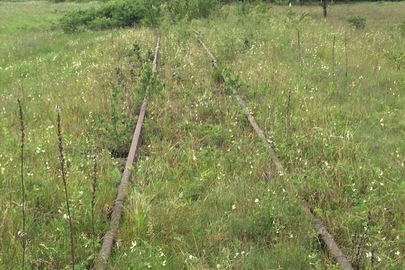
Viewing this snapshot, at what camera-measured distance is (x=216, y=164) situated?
16.2ft

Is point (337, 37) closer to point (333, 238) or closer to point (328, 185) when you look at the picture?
point (328, 185)

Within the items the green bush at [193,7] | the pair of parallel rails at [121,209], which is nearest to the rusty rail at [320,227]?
the pair of parallel rails at [121,209]

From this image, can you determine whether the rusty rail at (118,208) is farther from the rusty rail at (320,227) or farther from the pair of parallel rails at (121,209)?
the rusty rail at (320,227)

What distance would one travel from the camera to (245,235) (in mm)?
3680

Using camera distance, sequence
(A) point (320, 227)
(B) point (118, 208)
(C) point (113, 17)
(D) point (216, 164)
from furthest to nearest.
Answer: (C) point (113, 17) → (D) point (216, 164) → (B) point (118, 208) → (A) point (320, 227)

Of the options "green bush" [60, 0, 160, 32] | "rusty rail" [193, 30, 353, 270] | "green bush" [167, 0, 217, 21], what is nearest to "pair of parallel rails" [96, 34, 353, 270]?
"rusty rail" [193, 30, 353, 270]

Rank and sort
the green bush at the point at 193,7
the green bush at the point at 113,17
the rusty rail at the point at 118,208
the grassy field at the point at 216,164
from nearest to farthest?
the rusty rail at the point at 118,208
the grassy field at the point at 216,164
the green bush at the point at 193,7
the green bush at the point at 113,17

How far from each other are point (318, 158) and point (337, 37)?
9414mm

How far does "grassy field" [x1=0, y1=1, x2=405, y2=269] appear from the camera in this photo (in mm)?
3406

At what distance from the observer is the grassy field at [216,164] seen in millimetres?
3406

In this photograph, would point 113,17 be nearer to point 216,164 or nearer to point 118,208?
point 216,164

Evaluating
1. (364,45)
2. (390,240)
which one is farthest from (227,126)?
(364,45)

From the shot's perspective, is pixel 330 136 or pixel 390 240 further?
pixel 330 136

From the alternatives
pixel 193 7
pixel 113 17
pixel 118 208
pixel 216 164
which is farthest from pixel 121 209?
pixel 113 17
